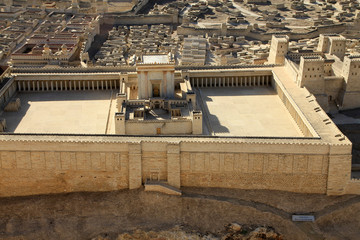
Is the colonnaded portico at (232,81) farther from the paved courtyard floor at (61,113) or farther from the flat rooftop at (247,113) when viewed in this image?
the paved courtyard floor at (61,113)

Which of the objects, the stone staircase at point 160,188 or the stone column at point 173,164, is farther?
the stone staircase at point 160,188

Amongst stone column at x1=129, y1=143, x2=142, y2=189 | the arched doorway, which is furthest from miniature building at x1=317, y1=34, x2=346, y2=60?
stone column at x1=129, y1=143, x2=142, y2=189

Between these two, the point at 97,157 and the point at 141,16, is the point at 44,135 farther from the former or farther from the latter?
the point at 141,16

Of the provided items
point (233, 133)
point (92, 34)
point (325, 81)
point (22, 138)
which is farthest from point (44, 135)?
point (92, 34)

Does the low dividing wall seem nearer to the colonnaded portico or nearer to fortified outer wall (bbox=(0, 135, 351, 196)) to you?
the colonnaded portico

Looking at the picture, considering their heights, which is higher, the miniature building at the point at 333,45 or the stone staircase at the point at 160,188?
the miniature building at the point at 333,45

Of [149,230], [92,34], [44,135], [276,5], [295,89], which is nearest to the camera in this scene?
[149,230]

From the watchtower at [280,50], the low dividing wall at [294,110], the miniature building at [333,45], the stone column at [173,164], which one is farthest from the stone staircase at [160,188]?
the miniature building at [333,45]
